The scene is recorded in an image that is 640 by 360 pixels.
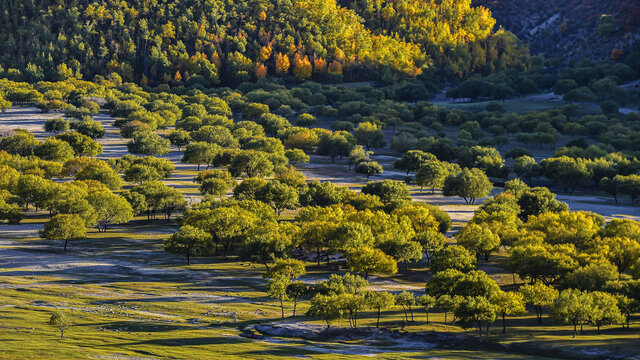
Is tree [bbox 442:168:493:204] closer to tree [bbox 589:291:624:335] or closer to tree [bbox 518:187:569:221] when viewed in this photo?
tree [bbox 518:187:569:221]

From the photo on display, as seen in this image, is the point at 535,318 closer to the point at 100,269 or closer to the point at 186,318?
the point at 186,318

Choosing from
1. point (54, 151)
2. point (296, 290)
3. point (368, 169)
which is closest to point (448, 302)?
point (296, 290)

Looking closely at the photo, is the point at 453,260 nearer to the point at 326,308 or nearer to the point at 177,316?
the point at 326,308

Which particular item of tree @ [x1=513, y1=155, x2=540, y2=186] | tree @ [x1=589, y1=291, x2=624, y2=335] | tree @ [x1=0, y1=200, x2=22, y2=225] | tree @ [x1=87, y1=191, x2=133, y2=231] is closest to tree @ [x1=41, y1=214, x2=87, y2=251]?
tree @ [x1=87, y1=191, x2=133, y2=231]

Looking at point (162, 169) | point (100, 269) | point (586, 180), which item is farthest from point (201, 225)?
point (586, 180)

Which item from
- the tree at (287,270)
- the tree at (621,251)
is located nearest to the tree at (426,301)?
the tree at (287,270)

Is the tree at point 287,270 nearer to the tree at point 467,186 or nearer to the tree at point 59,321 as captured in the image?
the tree at point 59,321

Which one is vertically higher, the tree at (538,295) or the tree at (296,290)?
the tree at (538,295)
